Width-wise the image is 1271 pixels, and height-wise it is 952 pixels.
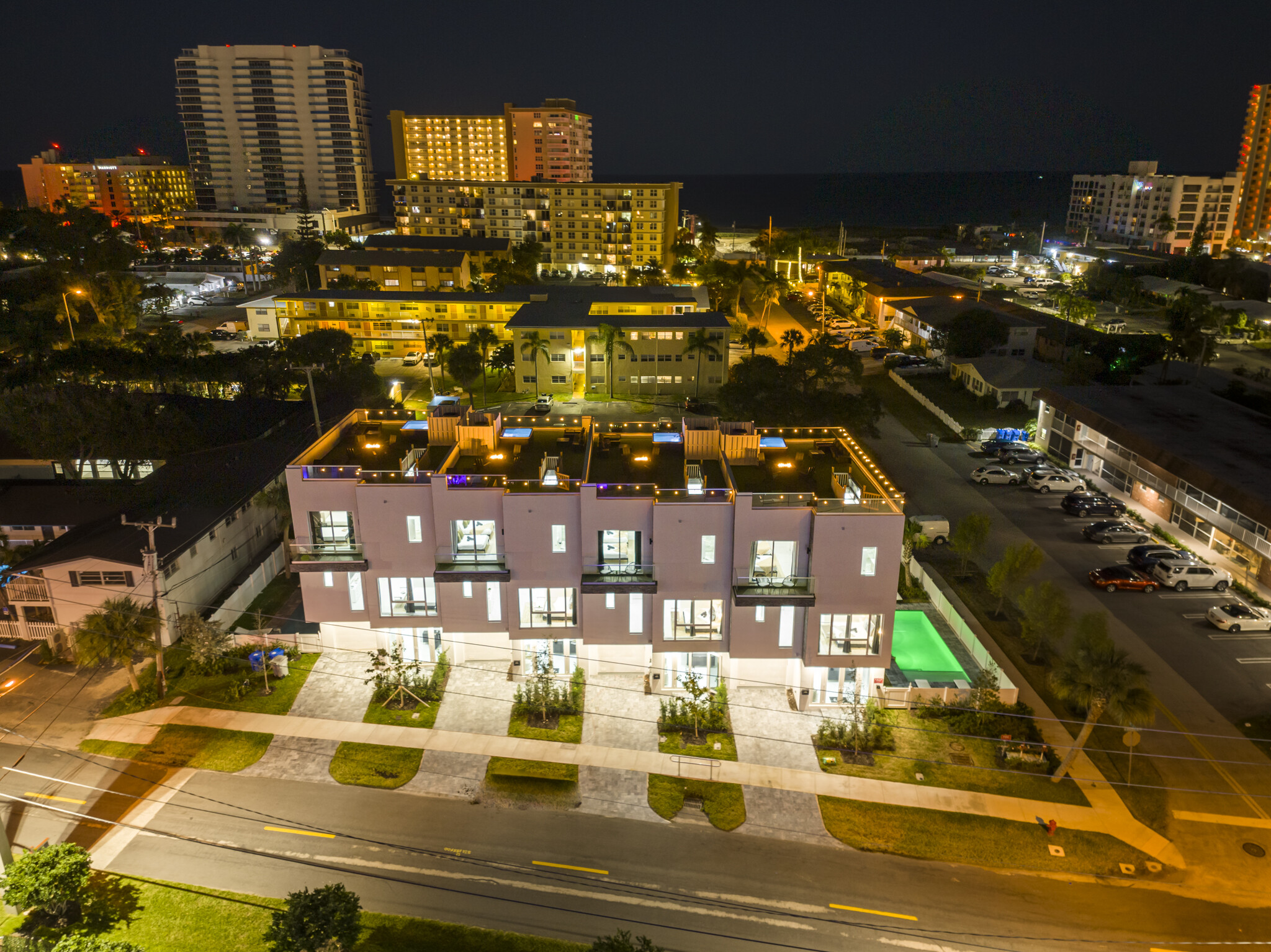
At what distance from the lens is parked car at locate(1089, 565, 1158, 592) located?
33969 millimetres

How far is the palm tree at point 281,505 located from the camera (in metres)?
35.8

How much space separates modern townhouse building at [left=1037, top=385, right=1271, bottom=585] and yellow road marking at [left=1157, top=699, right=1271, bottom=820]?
12.9 meters

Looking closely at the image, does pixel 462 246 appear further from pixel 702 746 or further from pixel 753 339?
pixel 702 746

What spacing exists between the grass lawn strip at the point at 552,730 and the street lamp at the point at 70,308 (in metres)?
63.3

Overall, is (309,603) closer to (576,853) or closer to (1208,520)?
(576,853)

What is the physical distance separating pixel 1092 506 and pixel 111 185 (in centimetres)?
21603

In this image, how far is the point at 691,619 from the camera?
26438 millimetres

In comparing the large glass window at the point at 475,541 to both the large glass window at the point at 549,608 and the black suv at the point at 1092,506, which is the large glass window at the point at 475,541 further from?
the black suv at the point at 1092,506

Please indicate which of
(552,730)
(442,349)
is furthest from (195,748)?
(442,349)

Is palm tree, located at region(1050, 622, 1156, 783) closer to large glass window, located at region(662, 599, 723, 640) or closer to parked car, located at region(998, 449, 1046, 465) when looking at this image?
large glass window, located at region(662, 599, 723, 640)

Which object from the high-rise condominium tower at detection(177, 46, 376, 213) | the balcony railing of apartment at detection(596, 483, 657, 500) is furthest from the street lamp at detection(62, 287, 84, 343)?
the high-rise condominium tower at detection(177, 46, 376, 213)

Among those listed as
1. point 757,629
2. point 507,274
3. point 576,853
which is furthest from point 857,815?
point 507,274

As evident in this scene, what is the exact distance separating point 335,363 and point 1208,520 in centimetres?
6123

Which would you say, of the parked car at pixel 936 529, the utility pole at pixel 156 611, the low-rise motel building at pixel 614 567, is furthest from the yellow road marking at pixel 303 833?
the parked car at pixel 936 529
